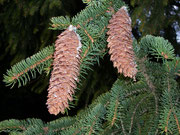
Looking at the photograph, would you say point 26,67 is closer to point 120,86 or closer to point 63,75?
point 63,75

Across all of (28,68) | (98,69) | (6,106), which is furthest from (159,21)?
(6,106)

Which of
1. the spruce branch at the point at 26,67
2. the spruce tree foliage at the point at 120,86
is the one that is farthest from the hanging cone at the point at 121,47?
the spruce branch at the point at 26,67

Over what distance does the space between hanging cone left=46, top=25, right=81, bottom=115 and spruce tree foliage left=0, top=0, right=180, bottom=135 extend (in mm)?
58

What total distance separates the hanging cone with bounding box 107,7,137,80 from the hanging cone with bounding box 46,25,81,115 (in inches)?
4.3

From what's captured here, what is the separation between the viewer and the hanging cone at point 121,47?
0.60 m

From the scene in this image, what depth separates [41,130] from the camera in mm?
852

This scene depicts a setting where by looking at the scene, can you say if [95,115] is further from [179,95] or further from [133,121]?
[179,95]

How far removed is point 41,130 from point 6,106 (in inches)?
111

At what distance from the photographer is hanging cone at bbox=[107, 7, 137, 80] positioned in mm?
599

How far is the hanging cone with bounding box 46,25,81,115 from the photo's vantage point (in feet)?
1.83

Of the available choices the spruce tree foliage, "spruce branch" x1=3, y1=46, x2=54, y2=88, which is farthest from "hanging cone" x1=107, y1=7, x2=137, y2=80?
"spruce branch" x1=3, y1=46, x2=54, y2=88

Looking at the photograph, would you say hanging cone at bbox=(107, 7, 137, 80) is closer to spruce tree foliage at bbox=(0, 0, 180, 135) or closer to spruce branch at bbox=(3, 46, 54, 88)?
spruce tree foliage at bbox=(0, 0, 180, 135)

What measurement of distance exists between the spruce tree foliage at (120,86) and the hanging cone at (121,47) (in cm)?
5

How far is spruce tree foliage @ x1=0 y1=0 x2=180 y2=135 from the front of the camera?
0.62 m
